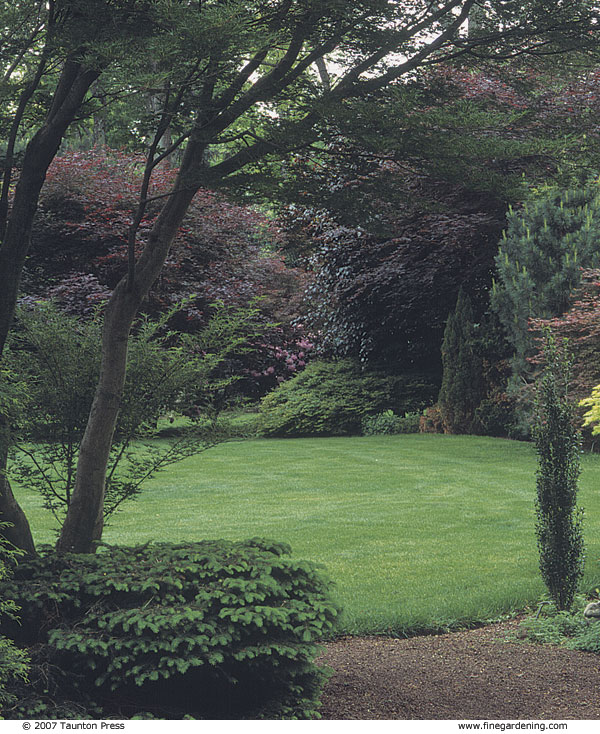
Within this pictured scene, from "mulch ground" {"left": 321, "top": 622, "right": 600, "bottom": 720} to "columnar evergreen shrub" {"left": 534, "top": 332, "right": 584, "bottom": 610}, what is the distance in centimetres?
51

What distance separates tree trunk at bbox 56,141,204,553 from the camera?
447cm

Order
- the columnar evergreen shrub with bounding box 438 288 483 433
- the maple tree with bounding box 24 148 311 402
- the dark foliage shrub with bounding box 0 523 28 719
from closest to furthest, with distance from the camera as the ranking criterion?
the dark foliage shrub with bounding box 0 523 28 719
the columnar evergreen shrub with bounding box 438 288 483 433
the maple tree with bounding box 24 148 311 402

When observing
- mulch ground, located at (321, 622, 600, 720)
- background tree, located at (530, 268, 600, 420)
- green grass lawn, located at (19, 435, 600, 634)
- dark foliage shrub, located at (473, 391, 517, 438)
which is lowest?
mulch ground, located at (321, 622, 600, 720)

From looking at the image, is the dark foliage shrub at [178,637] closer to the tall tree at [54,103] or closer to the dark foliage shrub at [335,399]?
the tall tree at [54,103]

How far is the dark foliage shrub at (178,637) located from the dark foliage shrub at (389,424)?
1072 centimetres

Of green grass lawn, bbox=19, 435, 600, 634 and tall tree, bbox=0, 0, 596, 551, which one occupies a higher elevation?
tall tree, bbox=0, 0, 596, 551

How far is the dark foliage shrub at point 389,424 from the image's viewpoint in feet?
47.4

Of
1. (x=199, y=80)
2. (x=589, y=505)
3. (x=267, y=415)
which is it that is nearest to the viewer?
(x=199, y=80)

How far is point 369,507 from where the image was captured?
8.55 meters

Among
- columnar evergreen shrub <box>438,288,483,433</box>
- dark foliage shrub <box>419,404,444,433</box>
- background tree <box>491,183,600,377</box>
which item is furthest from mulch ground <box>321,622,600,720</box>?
dark foliage shrub <box>419,404,444,433</box>

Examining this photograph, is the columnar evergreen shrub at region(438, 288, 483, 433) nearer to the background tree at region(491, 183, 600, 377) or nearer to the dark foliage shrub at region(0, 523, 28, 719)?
the background tree at region(491, 183, 600, 377)
